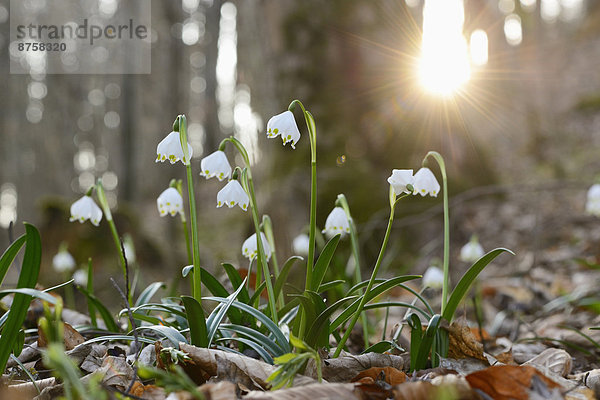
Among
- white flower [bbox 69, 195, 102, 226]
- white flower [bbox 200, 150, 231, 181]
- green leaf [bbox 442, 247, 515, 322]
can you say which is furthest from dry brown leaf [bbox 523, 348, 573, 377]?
white flower [bbox 69, 195, 102, 226]

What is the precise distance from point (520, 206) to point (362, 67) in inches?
113

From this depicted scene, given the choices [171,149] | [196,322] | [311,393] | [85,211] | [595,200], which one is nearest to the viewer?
[311,393]

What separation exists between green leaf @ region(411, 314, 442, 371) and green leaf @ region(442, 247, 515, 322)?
85 mm

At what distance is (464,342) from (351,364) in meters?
0.37

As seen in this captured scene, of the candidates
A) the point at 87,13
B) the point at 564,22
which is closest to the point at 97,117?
the point at 87,13

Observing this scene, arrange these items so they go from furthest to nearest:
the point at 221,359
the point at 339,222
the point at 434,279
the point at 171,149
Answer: the point at 434,279 < the point at 339,222 < the point at 171,149 < the point at 221,359

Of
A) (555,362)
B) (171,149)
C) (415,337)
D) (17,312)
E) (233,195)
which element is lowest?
(555,362)

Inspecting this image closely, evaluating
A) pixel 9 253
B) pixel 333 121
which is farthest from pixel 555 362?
pixel 333 121

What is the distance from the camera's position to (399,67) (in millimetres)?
4535

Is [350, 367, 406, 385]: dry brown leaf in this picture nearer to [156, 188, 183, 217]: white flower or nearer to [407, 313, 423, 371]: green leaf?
[407, 313, 423, 371]: green leaf

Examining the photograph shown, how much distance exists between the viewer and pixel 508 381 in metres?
1.08

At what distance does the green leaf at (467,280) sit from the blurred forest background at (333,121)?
131 cm

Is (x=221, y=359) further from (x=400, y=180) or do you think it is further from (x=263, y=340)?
(x=400, y=180)

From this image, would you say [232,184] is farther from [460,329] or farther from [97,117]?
[97,117]
